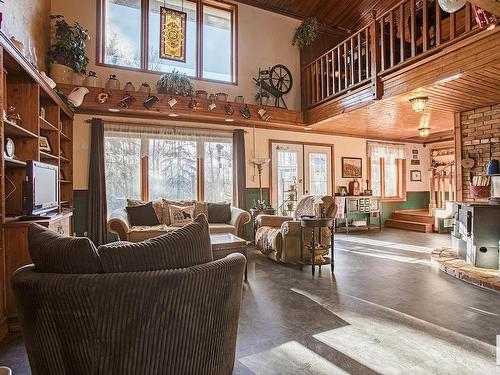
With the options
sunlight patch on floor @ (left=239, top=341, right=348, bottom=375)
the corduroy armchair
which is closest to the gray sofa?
the corduroy armchair

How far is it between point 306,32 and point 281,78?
3.76ft

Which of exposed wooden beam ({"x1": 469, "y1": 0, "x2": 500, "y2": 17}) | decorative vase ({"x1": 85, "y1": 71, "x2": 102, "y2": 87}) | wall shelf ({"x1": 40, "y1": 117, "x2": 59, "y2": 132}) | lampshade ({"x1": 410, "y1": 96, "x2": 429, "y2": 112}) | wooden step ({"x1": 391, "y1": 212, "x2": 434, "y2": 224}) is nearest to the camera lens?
exposed wooden beam ({"x1": 469, "y1": 0, "x2": 500, "y2": 17})

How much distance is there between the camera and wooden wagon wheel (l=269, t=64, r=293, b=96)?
647cm

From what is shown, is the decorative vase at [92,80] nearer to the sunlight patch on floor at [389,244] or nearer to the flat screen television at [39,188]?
the flat screen television at [39,188]

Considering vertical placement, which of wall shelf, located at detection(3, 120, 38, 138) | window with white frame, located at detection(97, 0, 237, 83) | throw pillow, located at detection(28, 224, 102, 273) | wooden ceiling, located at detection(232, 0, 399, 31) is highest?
wooden ceiling, located at detection(232, 0, 399, 31)

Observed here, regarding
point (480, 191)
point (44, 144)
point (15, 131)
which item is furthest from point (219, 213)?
point (480, 191)

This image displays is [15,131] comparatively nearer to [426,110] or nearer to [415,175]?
[426,110]

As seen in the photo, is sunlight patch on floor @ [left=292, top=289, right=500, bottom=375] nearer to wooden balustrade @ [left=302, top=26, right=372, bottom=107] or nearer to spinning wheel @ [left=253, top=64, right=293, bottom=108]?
wooden balustrade @ [left=302, top=26, right=372, bottom=107]

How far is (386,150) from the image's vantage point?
8.09m

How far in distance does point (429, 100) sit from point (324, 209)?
244 cm

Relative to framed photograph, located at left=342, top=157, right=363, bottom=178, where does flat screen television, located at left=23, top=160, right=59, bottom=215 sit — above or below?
below

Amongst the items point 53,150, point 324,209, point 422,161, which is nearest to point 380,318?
point 324,209

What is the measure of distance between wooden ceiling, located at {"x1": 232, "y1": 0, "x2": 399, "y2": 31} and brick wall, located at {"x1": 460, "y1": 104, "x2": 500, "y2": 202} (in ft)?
10.7

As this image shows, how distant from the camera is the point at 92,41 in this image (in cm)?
518
